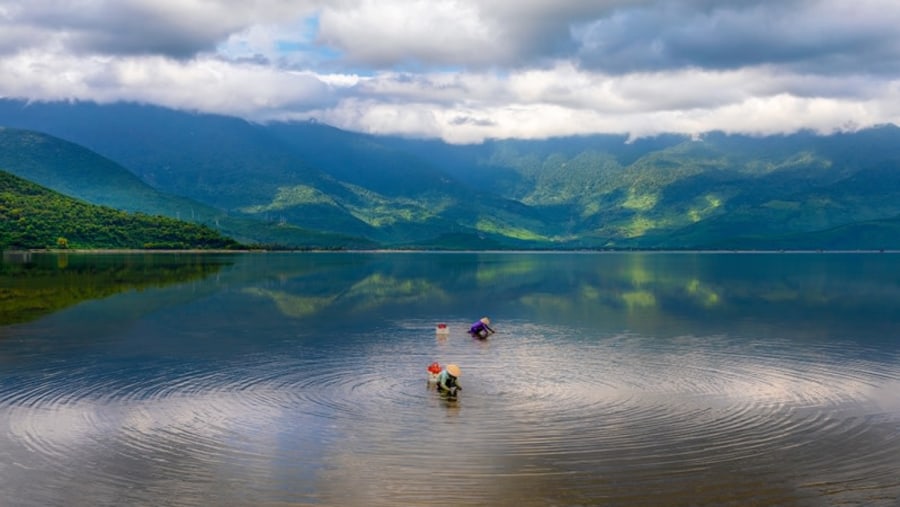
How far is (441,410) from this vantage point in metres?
36.2

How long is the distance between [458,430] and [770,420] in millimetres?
14217

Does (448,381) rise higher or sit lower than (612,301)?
higher

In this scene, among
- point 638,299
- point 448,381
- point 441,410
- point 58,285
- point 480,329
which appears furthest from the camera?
point 58,285

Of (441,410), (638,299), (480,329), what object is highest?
(480,329)

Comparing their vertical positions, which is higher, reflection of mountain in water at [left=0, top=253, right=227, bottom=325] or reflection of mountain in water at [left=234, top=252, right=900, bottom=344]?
reflection of mountain in water at [left=0, top=253, right=227, bottom=325]

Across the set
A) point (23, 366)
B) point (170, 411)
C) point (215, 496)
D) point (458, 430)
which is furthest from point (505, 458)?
point (23, 366)

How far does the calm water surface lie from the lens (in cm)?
2556

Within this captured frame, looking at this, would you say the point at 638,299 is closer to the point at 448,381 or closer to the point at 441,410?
the point at 448,381

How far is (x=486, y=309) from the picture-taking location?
3501 inches

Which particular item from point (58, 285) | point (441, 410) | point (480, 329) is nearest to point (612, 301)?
point (480, 329)

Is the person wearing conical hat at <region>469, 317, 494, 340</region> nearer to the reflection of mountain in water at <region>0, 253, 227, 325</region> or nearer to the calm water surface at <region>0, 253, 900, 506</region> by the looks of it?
the calm water surface at <region>0, 253, 900, 506</region>

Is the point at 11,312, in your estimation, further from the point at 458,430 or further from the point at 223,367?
the point at 458,430

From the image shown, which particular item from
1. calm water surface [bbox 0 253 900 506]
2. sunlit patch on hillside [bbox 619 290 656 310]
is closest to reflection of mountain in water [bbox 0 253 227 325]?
calm water surface [bbox 0 253 900 506]

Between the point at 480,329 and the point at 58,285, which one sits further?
the point at 58,285
